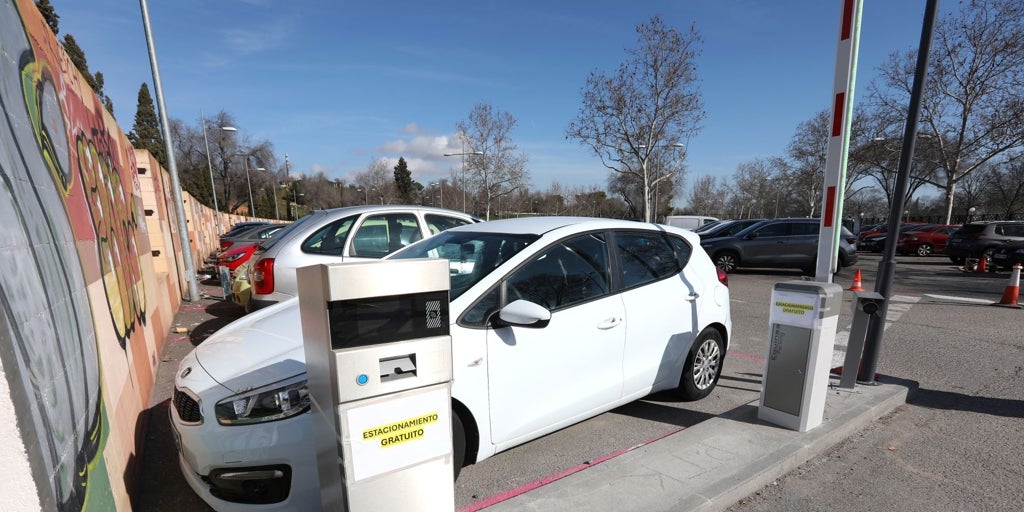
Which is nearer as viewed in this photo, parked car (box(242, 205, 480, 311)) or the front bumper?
the front bumper

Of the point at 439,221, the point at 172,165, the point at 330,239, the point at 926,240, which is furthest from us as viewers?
the point at 926,240

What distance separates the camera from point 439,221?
6.45 metres

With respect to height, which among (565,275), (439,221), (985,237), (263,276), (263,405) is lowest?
(985,237)

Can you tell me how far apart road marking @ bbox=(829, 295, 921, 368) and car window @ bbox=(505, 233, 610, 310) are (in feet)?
10.2

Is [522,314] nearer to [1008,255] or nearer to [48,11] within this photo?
[1008,255]

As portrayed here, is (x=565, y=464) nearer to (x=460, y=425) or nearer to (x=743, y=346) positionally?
(x=460, y=425)

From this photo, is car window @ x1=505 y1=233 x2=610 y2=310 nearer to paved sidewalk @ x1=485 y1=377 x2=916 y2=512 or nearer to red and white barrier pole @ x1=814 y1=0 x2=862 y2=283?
paved sidewalk @ x1=485 y1=377 x2=916 y2=512

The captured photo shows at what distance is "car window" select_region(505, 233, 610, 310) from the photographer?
118 inches

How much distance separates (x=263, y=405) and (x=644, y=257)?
9.48 ft

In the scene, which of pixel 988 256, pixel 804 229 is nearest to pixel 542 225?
pixel 804 229

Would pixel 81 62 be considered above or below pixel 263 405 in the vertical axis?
above

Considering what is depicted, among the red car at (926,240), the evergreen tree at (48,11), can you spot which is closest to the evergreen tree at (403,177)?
the evergreen tree at (48,11)

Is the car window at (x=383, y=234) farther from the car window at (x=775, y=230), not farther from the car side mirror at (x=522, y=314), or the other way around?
the car window at (x=775, y=230)

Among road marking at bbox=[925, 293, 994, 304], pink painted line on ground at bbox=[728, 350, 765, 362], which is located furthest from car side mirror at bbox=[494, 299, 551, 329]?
road marking at bbox=[925, 293, 994, 304]
